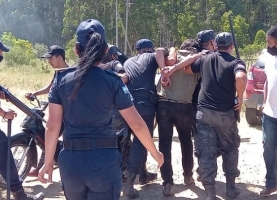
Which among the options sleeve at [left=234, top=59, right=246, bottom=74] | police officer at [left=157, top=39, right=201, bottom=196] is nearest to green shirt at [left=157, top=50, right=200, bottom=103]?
police officer at [left=157, top=39, right=201, bottom=196]

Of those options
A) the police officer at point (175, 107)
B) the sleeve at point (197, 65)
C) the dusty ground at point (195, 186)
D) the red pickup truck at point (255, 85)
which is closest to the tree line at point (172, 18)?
the red pickup truck at point (255, 85)

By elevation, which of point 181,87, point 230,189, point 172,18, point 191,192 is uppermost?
point 172,18

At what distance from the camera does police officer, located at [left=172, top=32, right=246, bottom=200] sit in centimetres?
469

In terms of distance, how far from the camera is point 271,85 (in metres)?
4.88

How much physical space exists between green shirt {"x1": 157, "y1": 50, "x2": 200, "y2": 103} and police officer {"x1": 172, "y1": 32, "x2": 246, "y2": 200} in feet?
0.67

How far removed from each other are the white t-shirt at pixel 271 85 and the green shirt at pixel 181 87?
74cm

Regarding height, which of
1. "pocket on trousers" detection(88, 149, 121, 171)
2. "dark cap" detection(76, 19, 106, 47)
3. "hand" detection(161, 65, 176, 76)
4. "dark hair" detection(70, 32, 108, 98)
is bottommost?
"pocket on trousers" detection(88, 149, 121, 171)

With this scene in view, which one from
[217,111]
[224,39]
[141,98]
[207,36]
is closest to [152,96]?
[141,98]

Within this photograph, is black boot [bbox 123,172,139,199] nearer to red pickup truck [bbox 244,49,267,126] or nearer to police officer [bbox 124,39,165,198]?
police officer [bbox 124,39,165,198]

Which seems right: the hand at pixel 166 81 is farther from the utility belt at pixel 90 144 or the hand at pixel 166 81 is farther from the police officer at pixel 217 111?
the utility belt at pixel 90 144

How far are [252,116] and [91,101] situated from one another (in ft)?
20.7

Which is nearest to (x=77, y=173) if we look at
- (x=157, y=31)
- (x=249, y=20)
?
(x=157, y=31)

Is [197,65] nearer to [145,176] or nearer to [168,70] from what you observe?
[168,70]

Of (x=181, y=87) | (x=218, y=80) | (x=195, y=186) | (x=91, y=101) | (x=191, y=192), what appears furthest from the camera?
(x=195, y=186)
